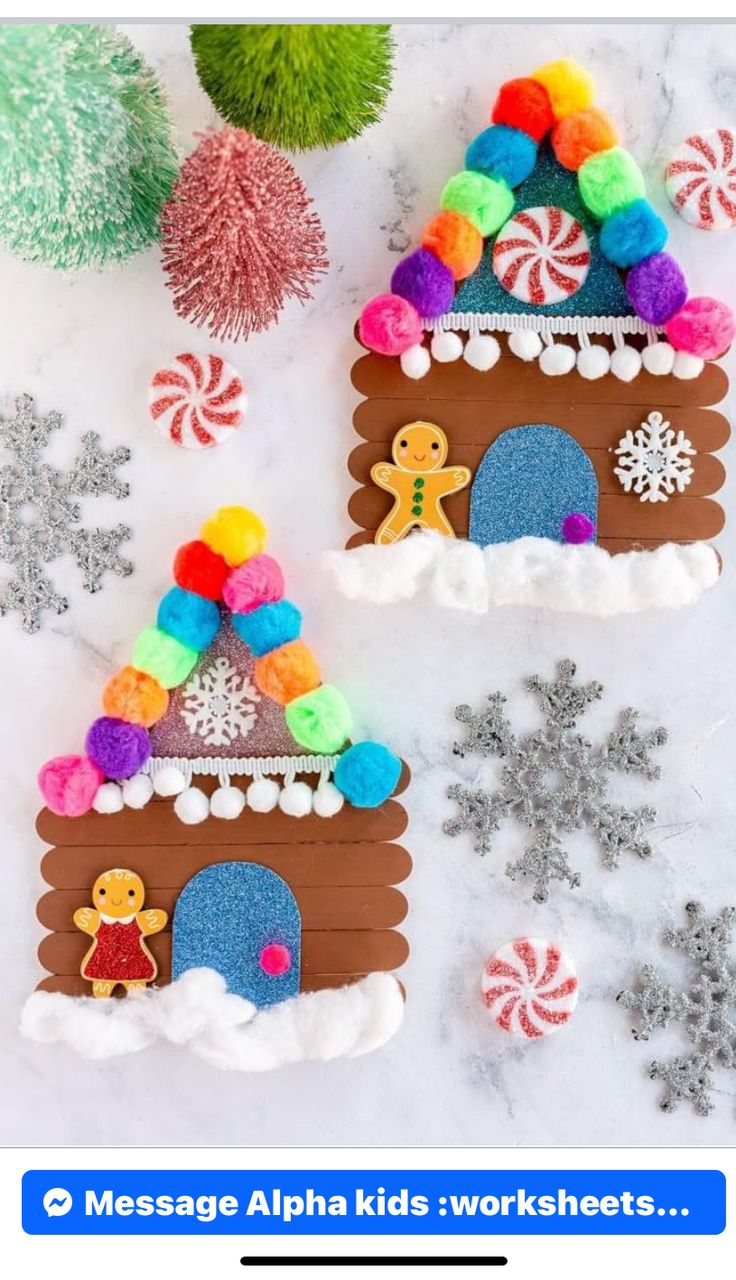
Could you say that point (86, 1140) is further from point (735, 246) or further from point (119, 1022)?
point (735, 246)

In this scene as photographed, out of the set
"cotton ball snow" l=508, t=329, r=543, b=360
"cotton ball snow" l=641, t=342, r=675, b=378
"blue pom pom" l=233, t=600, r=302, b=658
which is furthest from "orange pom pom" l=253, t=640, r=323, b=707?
"cotton ball snow" l=641, t=342, r=675, b=378

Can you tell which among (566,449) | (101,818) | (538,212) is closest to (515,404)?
(566,449)

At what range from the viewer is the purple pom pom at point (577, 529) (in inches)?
54.4

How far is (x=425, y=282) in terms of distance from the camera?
1.34 meters

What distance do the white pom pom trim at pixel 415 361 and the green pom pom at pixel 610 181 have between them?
277mm

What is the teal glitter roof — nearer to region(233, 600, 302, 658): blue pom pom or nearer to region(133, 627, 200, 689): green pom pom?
region(233, 600, 302, 658): blue pom pom

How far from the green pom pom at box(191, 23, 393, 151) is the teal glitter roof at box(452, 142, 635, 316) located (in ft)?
0.75

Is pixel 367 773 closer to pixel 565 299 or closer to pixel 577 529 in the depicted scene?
pixel 577 529

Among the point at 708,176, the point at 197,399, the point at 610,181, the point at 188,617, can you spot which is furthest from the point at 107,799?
the point at 708,176

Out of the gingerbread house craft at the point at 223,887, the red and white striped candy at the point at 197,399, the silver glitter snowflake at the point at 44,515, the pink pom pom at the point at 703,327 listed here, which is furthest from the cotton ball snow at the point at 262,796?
the pink pom pom at the point at 703,327

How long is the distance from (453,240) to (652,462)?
1.23 feet

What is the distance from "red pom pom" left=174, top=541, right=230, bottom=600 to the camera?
135 centimetres

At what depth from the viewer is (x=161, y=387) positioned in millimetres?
1409

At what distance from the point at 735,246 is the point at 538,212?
0.27 m
